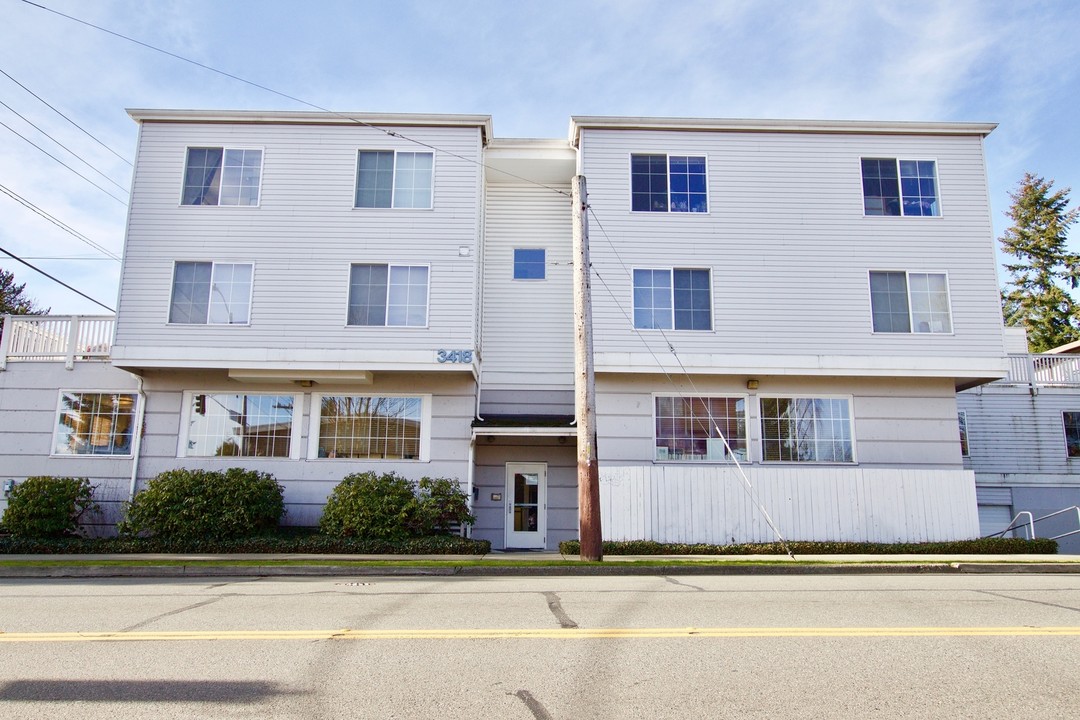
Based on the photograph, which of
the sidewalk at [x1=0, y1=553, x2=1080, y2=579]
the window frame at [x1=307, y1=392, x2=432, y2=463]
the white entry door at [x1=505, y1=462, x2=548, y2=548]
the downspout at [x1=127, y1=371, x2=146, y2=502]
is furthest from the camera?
the white entry door at [x1=505, y1=462, x2=548, y2=548]

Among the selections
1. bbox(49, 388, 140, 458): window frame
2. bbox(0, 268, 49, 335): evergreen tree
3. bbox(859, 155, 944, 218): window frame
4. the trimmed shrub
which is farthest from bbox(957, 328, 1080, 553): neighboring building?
bbox(0, 268, 49, 335): evergreen tree

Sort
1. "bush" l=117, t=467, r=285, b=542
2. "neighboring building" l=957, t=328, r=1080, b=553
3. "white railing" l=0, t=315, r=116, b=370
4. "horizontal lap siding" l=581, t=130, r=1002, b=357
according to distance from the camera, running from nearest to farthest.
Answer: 1. "bush" l=117, t=467, r=285, b=542
2. "horizontal lap siding" l=581, t=130, r=1002, b=357
3. "white railing" l=0, t=315, r=116, b=370
4. "neighboring building" l=957, t=328, r=1080, b=553

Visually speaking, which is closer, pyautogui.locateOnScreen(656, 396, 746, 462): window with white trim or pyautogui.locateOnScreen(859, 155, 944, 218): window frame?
pyautogui.locateOnScreen(656, 396, 746, 462): window with white trim

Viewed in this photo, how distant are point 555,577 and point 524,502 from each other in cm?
728

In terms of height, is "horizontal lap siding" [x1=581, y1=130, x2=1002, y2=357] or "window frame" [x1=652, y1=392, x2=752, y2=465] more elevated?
"horizontal lap siding" [x1=581, y1=130, x2=1002, y2=357]

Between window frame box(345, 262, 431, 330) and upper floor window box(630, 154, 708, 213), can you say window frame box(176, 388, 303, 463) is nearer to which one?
window frame box(345, 262, 431, 330)

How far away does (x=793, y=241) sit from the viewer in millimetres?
19172

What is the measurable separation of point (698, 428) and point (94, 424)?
46.6ft

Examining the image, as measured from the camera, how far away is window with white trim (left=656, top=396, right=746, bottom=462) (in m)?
18.5

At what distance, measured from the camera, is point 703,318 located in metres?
18.8

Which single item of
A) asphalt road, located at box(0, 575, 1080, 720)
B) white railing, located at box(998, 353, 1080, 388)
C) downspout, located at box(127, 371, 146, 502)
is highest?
white railing, located at box(998, 353, 1080, 388)

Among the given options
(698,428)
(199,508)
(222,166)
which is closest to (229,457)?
(199,508)

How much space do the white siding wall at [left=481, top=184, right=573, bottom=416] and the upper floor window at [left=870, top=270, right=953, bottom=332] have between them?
747 cm

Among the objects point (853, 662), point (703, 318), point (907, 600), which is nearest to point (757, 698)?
point (853, 662)
